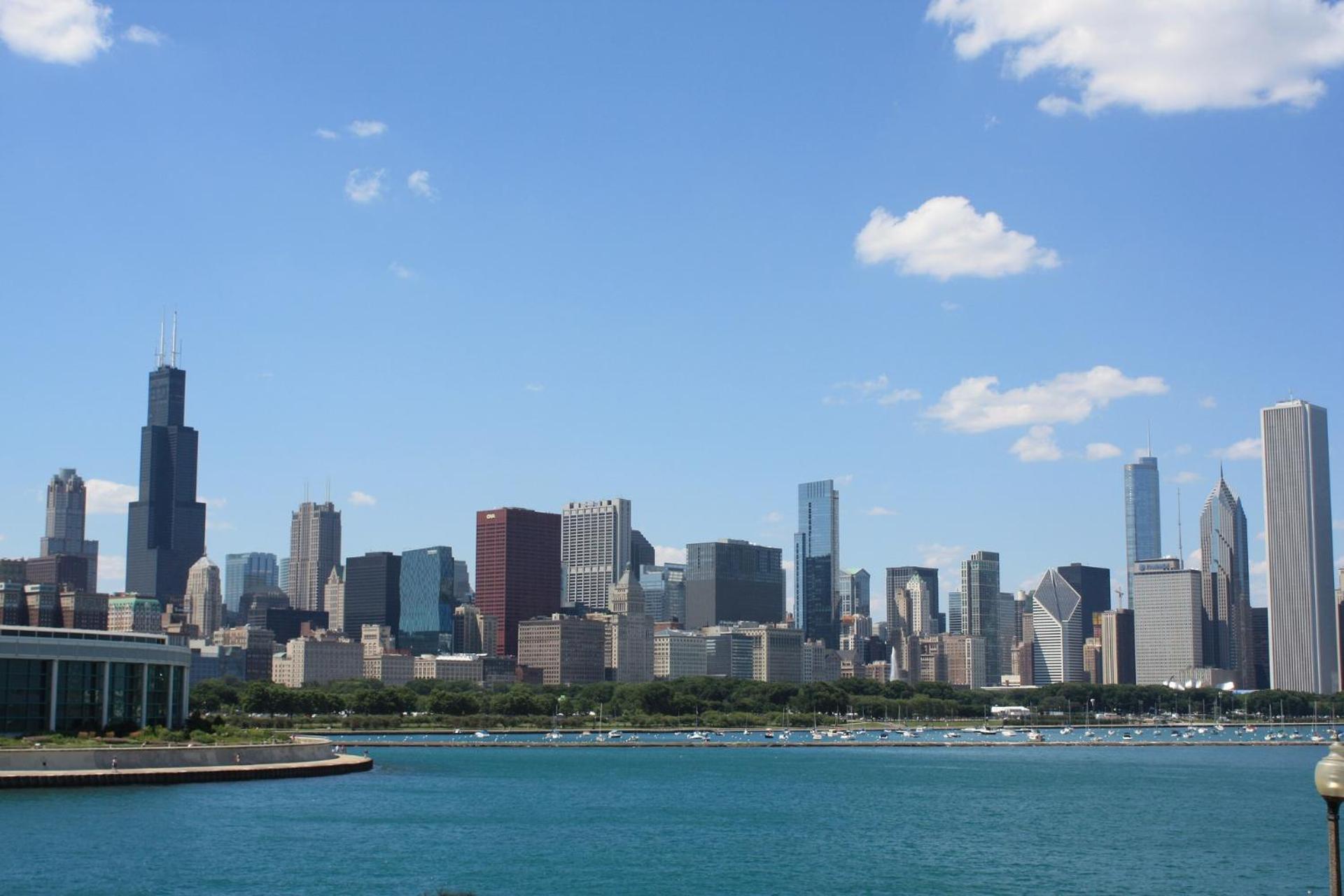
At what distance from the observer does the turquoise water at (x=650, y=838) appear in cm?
7475

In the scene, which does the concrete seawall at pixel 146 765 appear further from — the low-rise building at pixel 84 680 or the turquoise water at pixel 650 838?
the low-rise building at pixel 84 680

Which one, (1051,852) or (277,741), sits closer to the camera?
(1051,852)

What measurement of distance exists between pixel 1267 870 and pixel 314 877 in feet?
155

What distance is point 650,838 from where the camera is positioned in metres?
95.4

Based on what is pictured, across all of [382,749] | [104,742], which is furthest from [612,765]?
[104,742]

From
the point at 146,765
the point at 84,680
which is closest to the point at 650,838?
the point at 146,765

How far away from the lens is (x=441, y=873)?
7644cm

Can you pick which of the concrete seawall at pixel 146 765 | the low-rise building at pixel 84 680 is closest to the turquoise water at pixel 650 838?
the concrete seawall at pixel 146 765

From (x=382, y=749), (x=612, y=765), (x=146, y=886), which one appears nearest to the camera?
(x=146, y=886)

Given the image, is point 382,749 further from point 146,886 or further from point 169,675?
point 146,886

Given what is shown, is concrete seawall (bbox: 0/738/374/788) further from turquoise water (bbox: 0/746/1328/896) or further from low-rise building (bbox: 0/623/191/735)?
low-rise building (bbox: 0/623/191/735)

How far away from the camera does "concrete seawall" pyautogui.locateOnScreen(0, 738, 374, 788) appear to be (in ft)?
329

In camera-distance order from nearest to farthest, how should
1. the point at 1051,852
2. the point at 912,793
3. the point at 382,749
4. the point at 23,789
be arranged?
1. the point at 1051,852
2. the point at 23,789
3. the point at 912,793
4. the point at 382,749

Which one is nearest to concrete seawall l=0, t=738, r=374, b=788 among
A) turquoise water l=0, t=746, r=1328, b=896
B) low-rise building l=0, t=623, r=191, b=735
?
turquoise water l=0, t=746, r=1328, b=896
